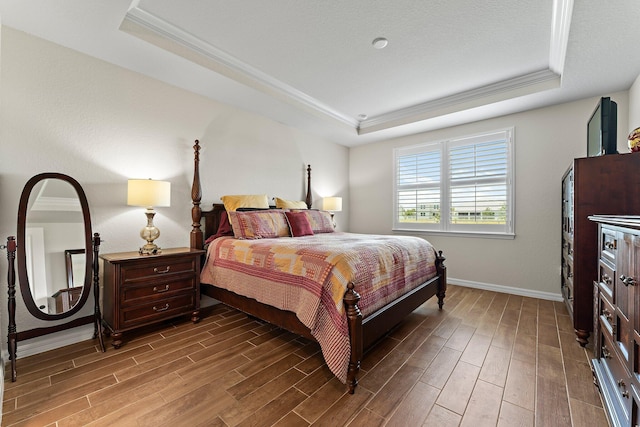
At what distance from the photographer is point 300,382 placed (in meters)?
1.72

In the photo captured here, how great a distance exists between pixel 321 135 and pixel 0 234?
3.94 metres

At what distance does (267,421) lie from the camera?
4.58 feet

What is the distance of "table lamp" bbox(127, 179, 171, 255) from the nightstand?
164mm

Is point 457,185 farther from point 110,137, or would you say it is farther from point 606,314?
point 110,137

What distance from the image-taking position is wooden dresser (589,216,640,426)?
3.63 ft

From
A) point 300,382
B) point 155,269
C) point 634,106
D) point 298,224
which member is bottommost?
point 300,382

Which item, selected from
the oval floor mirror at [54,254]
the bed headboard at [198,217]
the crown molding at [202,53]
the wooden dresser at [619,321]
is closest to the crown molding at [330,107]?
the crown molding at [202,53]

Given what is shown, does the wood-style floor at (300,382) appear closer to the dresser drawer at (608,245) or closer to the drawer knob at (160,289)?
the drawer knob at (160,289)

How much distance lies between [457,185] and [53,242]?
4699mm

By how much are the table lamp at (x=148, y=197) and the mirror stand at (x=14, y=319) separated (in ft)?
1.21

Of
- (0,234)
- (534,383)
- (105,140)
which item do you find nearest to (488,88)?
(534,383)

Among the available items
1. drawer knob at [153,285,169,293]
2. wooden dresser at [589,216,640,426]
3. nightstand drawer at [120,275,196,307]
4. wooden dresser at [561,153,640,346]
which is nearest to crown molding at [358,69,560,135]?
wooden dresser at [561,153,640,346]

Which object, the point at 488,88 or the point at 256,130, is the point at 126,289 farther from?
the point at 488,88

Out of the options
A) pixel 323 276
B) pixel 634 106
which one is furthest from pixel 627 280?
pixel 634 106
